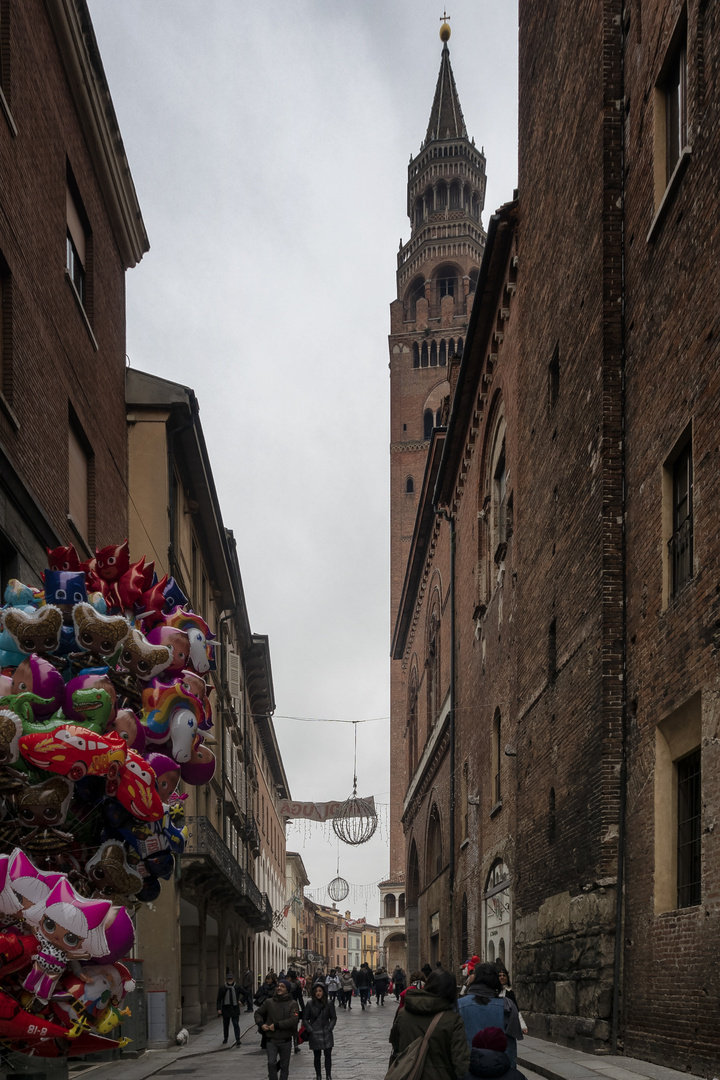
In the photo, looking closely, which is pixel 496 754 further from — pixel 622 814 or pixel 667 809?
pixel 667 809

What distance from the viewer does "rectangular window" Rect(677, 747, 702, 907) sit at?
12852mm

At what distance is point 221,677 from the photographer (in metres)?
35.0

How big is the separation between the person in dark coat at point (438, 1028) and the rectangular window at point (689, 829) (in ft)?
21.4

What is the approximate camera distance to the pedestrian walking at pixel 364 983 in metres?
43.0

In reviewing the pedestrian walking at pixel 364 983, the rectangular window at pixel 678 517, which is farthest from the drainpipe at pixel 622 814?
the pedestrian walking at pixel 364 983

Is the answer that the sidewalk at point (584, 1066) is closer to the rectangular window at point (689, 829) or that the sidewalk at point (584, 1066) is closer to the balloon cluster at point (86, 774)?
the rectangular window at point (689, 829)

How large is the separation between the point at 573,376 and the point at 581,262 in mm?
1545

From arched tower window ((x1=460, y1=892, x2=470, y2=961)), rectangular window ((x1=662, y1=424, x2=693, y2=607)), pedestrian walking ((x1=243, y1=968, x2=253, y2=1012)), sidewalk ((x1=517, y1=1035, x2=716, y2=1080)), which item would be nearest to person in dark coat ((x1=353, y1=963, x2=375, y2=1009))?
pedestrian walking ((x1=243, y1=968, x2=253, y2=1012))

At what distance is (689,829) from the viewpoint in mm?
13133

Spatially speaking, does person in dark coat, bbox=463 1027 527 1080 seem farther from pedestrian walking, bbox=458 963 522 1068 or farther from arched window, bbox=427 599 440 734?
arched window, bbox=427 599 440 734

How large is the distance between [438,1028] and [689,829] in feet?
23.3

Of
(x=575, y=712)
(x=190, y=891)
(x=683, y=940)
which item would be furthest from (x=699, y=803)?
(x=190, y=891)

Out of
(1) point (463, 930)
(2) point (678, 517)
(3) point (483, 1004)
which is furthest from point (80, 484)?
(1) point (463, 930)

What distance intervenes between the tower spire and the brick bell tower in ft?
0.30
